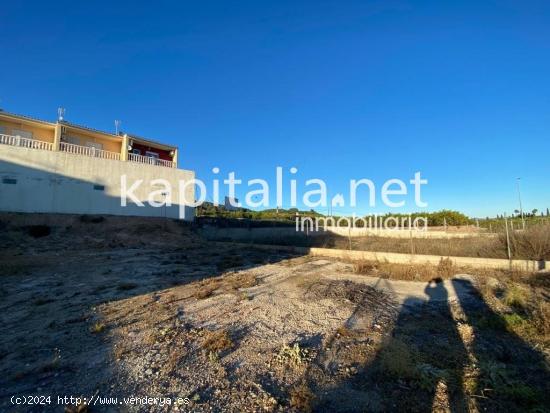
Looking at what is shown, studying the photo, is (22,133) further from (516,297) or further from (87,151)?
(516,297)

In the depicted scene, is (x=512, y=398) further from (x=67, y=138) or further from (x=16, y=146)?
(x=67, y=138)

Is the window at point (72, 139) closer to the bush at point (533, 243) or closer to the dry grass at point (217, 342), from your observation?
the dry grass at point (217, 342)

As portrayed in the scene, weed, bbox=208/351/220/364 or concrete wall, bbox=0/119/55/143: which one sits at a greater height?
concrete wall, bbox=0/119/55/143

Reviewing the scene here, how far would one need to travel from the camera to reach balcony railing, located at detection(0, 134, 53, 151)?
16756 mm

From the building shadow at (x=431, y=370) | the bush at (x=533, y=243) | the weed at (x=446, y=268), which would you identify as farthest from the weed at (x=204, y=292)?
the bush at (x=533, y=243)

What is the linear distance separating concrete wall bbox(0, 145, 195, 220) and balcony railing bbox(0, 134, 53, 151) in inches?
45.5

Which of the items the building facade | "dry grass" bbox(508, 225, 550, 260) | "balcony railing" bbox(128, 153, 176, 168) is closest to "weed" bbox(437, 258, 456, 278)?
"dry grass" bbox(508, 225, 550, 260)

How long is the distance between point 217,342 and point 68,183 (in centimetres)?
1756

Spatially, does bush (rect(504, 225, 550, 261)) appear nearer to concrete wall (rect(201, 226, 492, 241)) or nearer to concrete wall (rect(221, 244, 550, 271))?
concrete wall (rect(221, 244, 550, 271))

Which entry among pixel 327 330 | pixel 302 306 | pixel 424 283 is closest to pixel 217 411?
pixel 327 330

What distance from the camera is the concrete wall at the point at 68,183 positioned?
52.4ft

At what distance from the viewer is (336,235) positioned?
22.2m

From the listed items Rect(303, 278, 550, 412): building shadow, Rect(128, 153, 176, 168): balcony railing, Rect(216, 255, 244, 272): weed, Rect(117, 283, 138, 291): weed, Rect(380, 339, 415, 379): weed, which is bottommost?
Rect(303, 278, 550, 412): building shadow

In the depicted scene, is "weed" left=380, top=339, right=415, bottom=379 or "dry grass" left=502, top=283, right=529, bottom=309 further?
"dry grass" left=502, top=283, right=529, bottom=309
